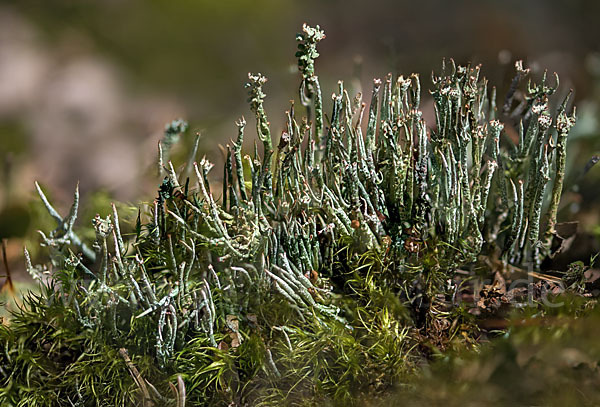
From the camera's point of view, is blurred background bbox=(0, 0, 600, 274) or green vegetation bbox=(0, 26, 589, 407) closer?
green vegetation bbox=(0, 26, 589, 407)

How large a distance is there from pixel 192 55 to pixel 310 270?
6.22 ft

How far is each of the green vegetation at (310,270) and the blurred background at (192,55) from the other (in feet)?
3.83

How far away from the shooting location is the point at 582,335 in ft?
3.12

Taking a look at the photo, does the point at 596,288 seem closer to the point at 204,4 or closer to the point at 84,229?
the point at 84,229

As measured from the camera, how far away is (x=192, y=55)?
286 cm

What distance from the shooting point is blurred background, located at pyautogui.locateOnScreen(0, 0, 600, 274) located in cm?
263

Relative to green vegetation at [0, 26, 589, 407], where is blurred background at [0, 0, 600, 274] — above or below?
above

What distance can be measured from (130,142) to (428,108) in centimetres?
148

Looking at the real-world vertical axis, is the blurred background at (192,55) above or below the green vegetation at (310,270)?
above

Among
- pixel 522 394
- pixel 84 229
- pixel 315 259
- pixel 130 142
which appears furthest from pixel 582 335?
pixel 130 142

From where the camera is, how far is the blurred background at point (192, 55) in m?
2.63

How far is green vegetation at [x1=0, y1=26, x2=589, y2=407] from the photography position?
1181 millimetres

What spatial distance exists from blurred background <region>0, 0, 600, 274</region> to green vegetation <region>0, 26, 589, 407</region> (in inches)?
46.0

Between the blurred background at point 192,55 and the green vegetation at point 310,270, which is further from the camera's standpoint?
the blurred background at point 192,55
